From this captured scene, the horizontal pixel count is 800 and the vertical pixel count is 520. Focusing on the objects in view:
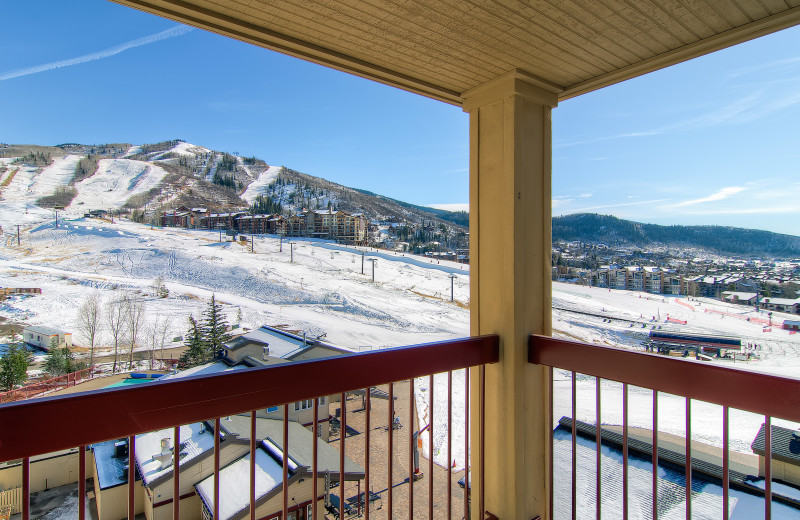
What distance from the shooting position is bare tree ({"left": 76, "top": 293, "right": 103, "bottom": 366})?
18.3ft

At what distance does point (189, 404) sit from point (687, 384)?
4.99 feet

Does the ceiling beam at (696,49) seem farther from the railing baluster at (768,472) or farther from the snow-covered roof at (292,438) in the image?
the snow-covered roof at (292,438)

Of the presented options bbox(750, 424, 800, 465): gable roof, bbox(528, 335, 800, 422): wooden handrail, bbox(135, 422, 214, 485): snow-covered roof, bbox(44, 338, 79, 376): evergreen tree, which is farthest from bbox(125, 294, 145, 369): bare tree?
bbox(750, 424, 800, 465): gable roof

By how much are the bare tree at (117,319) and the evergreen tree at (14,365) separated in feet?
3.09

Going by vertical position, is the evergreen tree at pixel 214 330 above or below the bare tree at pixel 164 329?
above

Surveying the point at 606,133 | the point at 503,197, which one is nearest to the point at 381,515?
the point at 503,197

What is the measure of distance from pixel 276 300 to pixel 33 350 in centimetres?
415

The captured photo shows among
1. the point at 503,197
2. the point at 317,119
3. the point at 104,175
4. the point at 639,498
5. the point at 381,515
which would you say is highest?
the point at 317,119

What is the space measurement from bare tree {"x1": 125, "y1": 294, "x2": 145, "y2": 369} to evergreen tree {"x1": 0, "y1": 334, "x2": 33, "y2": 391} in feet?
3.58

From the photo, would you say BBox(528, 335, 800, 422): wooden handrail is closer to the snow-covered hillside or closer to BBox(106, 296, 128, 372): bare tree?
the snow-covered hillside

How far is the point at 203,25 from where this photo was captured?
50.7 inches

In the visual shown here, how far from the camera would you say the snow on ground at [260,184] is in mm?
9387

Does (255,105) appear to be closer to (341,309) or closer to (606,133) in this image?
(341,309)

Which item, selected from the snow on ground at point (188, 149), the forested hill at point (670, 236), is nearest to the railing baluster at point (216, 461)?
the forested hill at point (670, 236)
